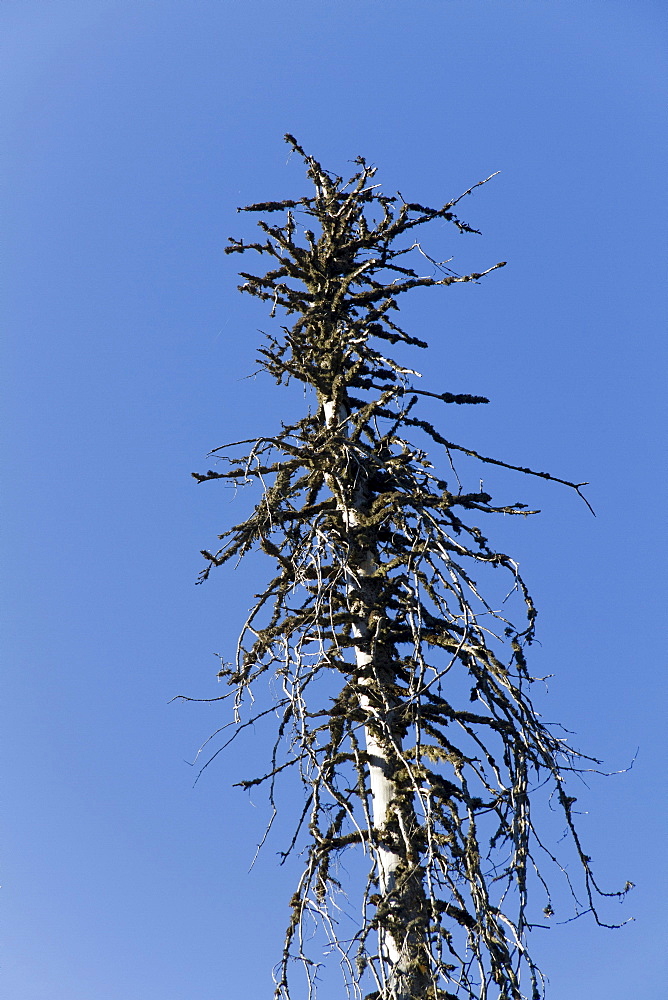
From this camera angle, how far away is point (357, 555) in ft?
22.0

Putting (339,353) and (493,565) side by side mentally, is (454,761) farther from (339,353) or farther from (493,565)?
(339,353)

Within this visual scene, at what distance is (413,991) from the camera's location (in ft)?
16.1

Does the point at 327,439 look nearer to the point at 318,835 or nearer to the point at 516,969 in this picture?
the point at 318,835

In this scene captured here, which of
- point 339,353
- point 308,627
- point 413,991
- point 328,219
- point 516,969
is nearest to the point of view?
point 516,969

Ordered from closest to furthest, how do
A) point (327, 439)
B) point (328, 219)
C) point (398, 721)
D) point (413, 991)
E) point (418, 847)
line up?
A: point (413, 991)
point (418, 847)
point (398, 721)
point (327, 439)
point (328, 219)

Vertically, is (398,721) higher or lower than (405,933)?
higher

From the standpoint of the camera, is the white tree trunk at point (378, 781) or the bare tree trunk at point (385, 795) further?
the white tree trunk at point (378, 781)

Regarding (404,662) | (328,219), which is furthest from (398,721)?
(328,219)

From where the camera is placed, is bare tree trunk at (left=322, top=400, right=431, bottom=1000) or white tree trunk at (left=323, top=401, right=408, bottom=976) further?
→ white tree trunk at (left=323, top=401, right=408, bottom=976)

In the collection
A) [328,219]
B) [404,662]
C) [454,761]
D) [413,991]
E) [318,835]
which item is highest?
[328,219]

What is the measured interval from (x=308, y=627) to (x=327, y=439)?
150 cm

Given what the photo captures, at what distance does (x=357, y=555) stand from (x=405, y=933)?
2718mm

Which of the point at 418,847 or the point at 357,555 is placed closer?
the point at 418,847

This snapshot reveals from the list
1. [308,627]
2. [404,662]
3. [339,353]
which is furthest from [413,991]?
[339,353]
